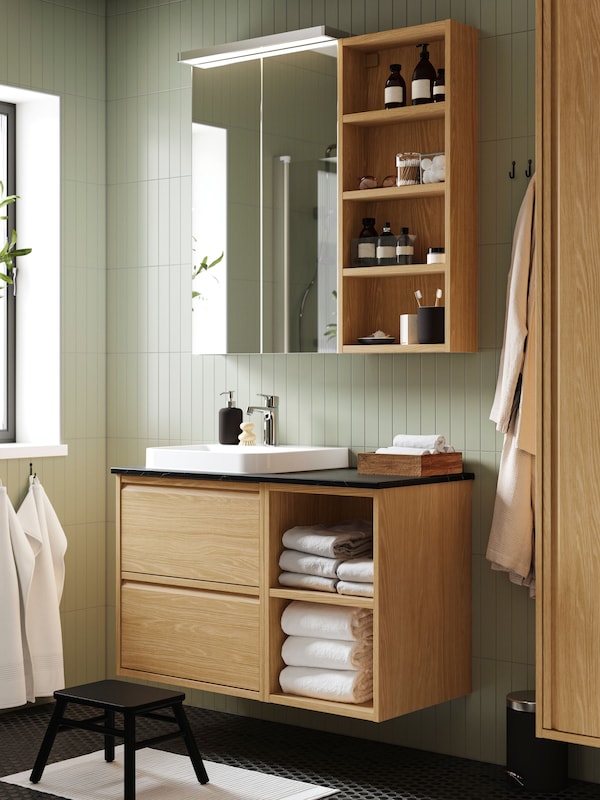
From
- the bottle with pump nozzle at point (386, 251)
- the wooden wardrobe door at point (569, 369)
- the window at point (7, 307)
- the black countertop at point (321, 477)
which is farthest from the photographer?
the window at point (7, 307)

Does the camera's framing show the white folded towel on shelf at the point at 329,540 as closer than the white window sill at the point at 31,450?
Yes

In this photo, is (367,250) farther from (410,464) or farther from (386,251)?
(410,464)

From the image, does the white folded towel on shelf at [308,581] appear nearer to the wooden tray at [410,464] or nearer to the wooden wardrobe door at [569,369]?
the wooden tray at [410,464]

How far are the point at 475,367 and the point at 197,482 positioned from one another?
96cm

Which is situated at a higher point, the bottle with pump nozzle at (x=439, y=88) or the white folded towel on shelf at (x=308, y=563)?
the bottle with pump nozzle at (x=439, y=88)

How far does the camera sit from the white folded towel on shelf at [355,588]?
11.5 ft

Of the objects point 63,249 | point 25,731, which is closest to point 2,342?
point 63,249

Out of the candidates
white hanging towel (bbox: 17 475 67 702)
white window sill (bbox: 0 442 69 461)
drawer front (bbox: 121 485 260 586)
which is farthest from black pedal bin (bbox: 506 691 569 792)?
white window sill (bbox: 0 442 69 461)

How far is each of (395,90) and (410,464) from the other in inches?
46.3

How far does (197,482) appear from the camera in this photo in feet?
12.7

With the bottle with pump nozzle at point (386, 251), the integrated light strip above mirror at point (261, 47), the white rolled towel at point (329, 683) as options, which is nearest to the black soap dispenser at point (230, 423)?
the bottle with pump nozzle at point (386, 251)

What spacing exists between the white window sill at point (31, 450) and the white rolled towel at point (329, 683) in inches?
52.9

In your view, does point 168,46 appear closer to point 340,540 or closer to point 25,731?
point 340,540

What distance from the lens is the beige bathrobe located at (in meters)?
3.56
